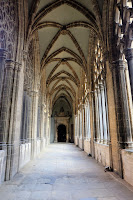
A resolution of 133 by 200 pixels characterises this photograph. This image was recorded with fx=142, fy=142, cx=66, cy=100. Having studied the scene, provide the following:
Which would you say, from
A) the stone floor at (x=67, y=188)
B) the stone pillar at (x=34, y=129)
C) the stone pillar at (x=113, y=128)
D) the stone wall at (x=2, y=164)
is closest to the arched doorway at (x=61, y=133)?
the stone pillar at (x=34, y=129)

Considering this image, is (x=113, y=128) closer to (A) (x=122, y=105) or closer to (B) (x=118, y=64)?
(A) (x=122, y=105)

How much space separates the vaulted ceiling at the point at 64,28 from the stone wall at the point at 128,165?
6.04m

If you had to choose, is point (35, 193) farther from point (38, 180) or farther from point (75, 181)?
point (75, 181)

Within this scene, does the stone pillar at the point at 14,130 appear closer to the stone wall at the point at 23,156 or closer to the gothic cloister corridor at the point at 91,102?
the gothic cloister corridor at the point at 91,102

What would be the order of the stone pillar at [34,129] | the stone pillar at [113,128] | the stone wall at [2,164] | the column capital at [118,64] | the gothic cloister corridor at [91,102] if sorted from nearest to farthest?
the gothic cloister corridor at [91,102] → the stone wall at [2,164] → the stone pillar at [113,128] → the column capital at [118,64] → the stone pillar at [34,129]

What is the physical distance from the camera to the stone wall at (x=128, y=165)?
4.00 meters

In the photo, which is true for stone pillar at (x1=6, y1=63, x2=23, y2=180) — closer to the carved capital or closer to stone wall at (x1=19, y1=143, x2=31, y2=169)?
stone wall at (x1=19, y1=143, x2=31, y2=169)

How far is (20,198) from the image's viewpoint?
314 centimetres

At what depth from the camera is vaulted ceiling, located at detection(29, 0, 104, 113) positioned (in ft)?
24.8

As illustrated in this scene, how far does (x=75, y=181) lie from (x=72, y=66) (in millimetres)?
11951

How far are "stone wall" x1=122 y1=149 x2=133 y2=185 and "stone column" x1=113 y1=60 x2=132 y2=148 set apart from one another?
421 millimetres

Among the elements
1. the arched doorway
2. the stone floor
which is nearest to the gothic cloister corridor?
the stone floor

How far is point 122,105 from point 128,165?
195cm

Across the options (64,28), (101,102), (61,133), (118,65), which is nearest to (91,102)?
(101,102)
